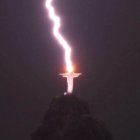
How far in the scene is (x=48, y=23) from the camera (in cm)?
1024

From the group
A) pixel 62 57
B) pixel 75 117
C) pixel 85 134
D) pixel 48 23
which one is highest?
pixel 48 23

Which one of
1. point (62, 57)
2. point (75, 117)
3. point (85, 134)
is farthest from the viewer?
point (62, 57)

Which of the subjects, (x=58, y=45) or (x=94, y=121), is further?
(x=58, y=45)

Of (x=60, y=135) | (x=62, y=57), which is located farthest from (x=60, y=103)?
(x=62, y=57)

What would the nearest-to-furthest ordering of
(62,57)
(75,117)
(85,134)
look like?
1. (85,134)
2. (75,117)
3. (62,57)

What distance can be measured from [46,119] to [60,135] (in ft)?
1.13

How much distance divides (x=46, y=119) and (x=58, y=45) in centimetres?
564

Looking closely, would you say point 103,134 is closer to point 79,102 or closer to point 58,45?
point 79,102

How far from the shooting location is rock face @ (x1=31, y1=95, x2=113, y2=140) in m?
4.33

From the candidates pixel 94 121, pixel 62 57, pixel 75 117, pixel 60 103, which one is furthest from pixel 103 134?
pixel 62 57

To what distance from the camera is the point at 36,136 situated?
15.4 ft

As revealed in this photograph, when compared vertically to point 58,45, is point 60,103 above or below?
below

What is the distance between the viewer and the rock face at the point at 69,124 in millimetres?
4332

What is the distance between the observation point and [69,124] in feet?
14.7
